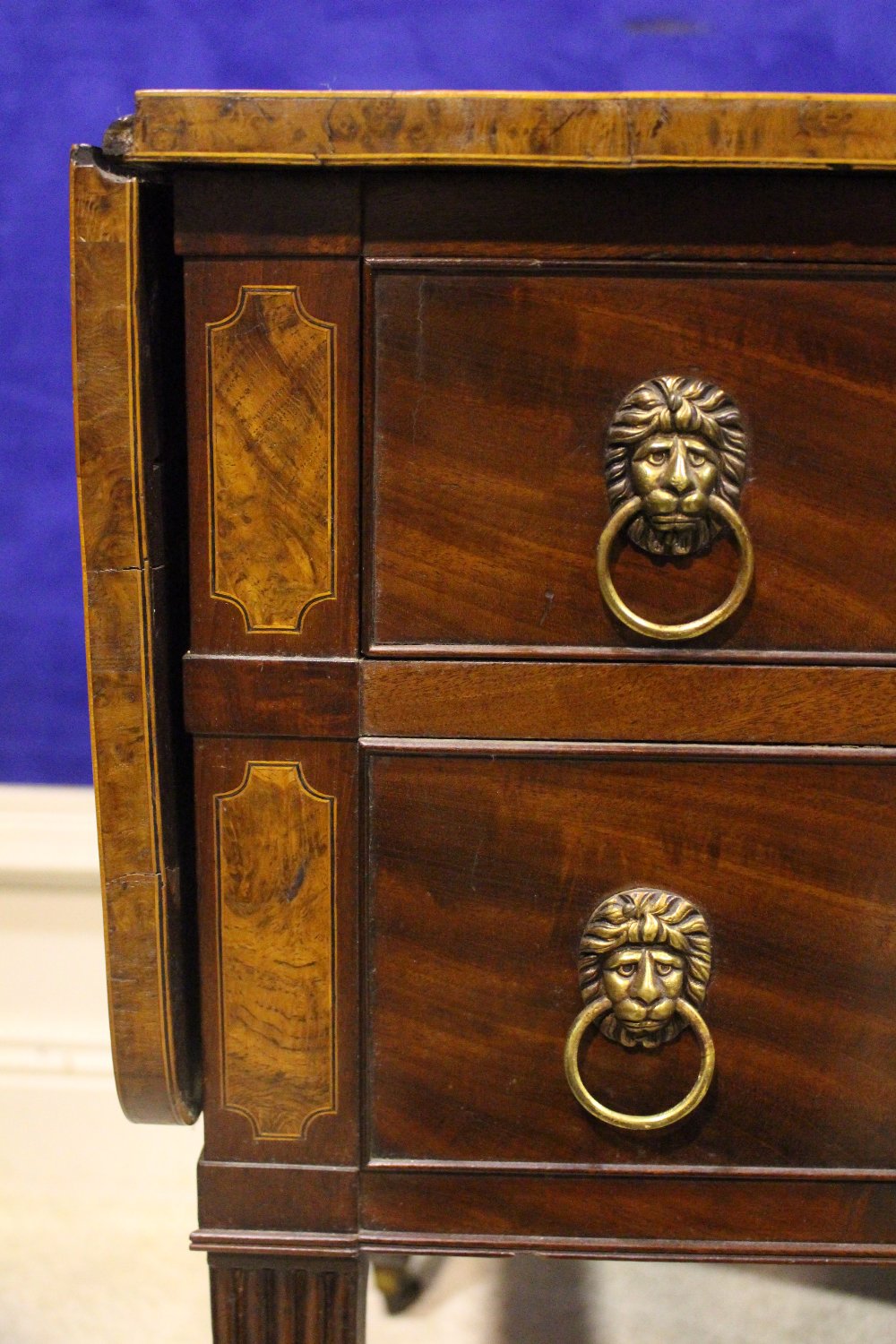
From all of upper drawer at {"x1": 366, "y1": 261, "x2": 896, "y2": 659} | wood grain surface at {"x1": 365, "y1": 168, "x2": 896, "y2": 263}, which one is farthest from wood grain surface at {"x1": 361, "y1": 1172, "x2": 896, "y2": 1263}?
wood grain surface at {"x1": 365, "y1": 168, "x2": 896, "y2": 263}

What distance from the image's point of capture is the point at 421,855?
53 centimetres

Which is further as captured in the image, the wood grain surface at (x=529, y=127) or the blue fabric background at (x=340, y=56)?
the blue fabric background at (x=340, y=56)

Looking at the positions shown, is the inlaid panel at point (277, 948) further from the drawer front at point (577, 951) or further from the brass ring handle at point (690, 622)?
the brass ring handle at point (690, 622)

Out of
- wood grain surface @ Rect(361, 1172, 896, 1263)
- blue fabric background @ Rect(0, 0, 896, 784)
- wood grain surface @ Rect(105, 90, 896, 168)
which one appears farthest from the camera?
blue fabric background @ Rect(0, 0, 896, 784)

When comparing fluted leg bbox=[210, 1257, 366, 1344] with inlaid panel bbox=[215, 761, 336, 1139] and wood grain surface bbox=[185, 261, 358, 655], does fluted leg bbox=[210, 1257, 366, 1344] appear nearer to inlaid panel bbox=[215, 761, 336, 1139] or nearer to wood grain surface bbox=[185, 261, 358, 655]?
→ inlaid panel bbox=[215, 761, 336, 1139]

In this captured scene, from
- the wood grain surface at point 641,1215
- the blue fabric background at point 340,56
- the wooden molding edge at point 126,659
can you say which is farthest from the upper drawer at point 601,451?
the blue fabric background at point 340,56

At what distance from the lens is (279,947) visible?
1.77 feet

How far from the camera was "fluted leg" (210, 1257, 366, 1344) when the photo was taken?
0.57 metres

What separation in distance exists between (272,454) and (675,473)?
17 cm

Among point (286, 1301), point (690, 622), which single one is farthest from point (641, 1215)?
point (690, 622)

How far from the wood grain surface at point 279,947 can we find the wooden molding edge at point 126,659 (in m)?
0.02

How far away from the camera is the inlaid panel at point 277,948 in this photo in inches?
20.8

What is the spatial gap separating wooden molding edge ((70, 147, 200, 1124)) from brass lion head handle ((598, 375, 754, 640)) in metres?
0.21

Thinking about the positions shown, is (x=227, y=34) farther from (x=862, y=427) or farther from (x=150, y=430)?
(x=862, y=427)
